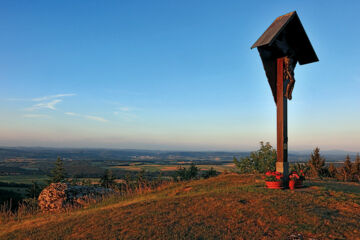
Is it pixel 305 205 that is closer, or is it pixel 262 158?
pixel 305 205

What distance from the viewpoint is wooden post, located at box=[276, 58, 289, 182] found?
11.2 meters

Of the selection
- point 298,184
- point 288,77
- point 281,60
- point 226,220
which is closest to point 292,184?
point 298,184

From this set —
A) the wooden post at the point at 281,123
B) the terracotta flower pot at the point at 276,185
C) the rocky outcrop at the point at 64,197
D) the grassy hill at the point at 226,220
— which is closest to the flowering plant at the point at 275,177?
the terracotta flower pot at the point at 276,185

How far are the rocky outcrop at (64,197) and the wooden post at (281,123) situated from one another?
8988 mm

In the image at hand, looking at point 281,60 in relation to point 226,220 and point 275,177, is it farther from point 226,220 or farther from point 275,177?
point 226,220

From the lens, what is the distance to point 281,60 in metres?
11.9

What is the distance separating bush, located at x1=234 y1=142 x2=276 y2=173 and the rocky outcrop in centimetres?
1159

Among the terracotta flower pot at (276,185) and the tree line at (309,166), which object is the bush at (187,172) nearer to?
the tree line at (309,166)

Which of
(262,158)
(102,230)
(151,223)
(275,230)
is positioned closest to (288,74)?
(275,230)

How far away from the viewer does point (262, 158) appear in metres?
21.5

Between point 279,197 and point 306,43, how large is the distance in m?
7.84

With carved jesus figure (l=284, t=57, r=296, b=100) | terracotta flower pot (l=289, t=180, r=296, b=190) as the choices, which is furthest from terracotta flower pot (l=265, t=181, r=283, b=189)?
carved jesus figure (l=284, t=57, r=296, b=100)

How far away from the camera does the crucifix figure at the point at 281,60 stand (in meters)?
11.2

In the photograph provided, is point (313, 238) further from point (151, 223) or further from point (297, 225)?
point (151, 223)
